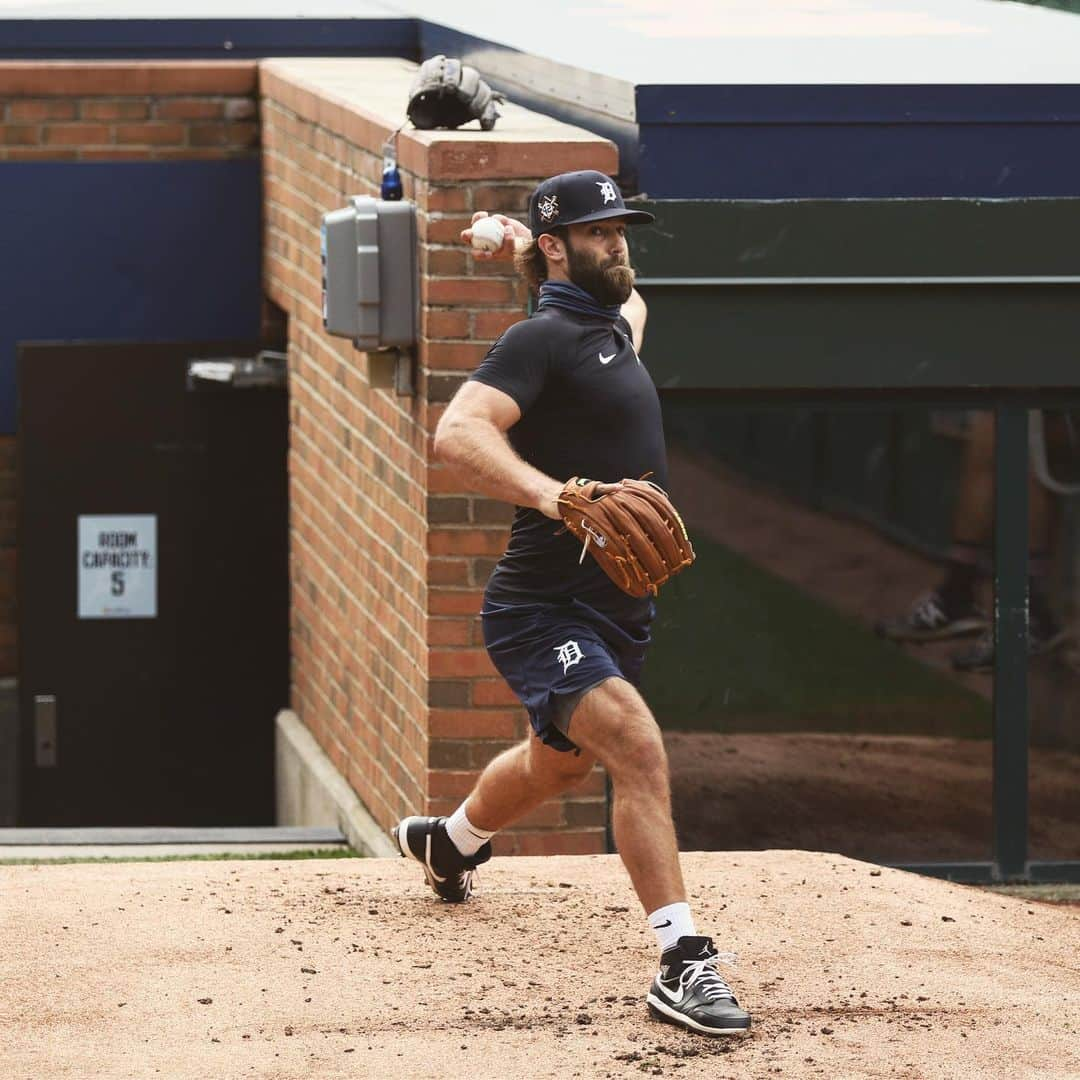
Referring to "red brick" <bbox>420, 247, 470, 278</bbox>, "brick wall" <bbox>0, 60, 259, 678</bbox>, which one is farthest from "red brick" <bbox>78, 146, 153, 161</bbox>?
"red brick" <bbox>420, 247, 470, 278</bbox>

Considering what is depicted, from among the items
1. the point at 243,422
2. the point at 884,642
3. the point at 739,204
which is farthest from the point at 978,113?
the point at 243,422

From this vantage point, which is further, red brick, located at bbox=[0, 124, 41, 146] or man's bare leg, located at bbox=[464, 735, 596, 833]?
red brick, located at bbox=[0, 124, 41, 146]

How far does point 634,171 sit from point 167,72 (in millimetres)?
4952

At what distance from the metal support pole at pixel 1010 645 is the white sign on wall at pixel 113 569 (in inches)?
201

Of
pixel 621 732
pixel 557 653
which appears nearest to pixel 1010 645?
pixel 557 653

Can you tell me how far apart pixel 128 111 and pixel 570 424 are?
22.2 ft

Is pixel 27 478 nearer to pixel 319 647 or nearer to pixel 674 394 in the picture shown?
pixel 319 647

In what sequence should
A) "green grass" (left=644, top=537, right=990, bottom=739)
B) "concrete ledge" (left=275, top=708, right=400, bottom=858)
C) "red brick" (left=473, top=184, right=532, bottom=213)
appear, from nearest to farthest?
1. "red brick" (left=473, top=184, right=532, bottom=213)
2. "green grass" (left=644, top=537, right=990, bottom=739)
3. "concrete ledge" (left=275, top=708, right=400, bottom=858)

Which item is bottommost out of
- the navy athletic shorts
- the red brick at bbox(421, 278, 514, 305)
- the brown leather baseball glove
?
the navy athletic shorts

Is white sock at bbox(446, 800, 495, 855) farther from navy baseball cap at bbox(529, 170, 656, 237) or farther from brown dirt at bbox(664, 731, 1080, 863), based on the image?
brown dirt at bbox(664, 731, 1080, 863)

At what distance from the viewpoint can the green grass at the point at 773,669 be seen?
8.08 meters

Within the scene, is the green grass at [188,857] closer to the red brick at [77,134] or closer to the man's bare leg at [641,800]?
the man's bare leg at [641,800]

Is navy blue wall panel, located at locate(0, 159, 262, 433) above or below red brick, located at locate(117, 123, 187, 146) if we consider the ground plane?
below

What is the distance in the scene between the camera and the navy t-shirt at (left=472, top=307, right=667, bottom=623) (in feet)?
18.8
